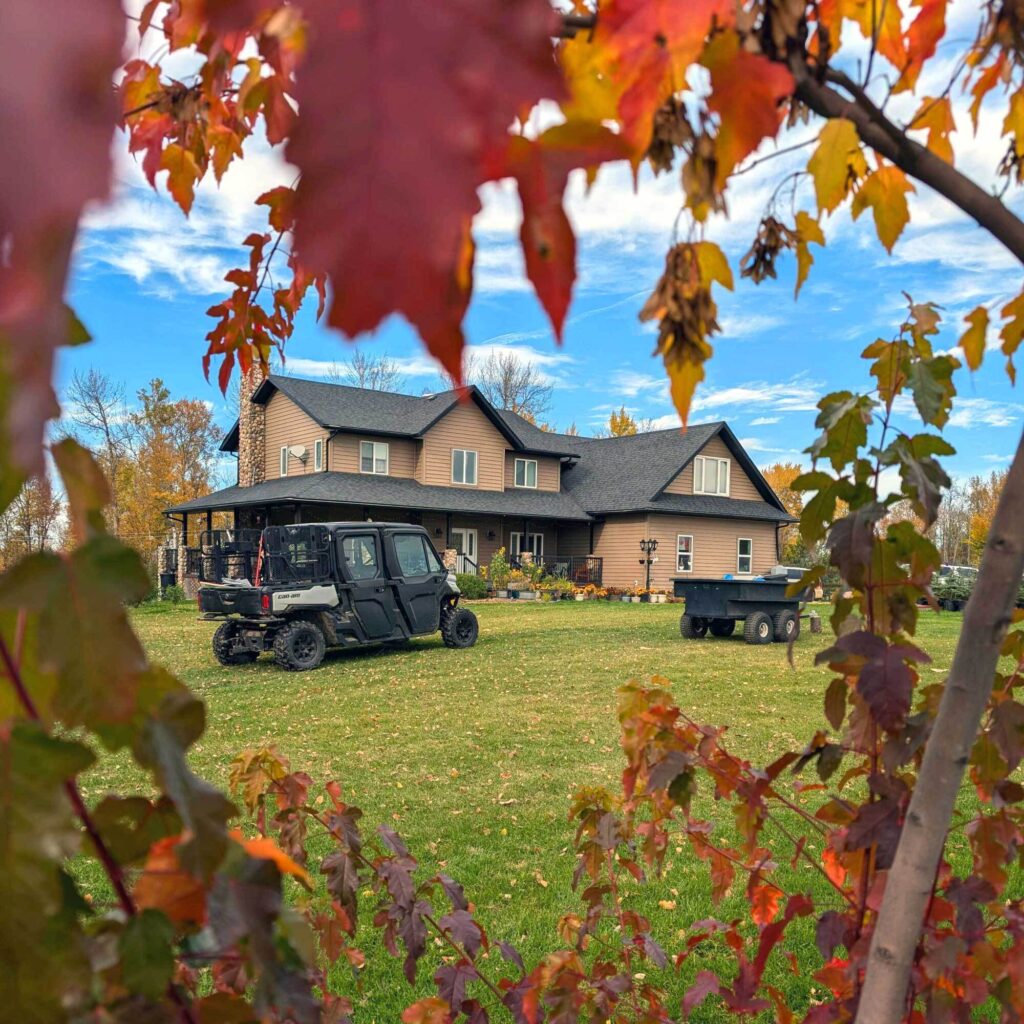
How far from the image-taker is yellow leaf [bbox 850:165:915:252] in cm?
120

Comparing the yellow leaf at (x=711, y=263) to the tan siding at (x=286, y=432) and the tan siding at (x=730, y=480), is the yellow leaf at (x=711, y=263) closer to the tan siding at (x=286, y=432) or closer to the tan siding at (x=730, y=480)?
the tan siding at (x=286, y=432)

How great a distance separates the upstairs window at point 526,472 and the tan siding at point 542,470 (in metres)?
0.13

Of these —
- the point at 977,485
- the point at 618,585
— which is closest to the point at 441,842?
the point at 618,585

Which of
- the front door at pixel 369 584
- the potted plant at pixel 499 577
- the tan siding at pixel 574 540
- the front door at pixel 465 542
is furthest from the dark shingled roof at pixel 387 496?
the front door at pixel 369 584

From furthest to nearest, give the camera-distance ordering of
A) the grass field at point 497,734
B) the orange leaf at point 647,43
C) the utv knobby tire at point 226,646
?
the utv knobby tire at point 226,646 < the grass field at point 497,734 < the orange leaf at point 647,43

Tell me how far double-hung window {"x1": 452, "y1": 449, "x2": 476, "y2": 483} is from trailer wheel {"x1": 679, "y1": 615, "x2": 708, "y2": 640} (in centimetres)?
1212

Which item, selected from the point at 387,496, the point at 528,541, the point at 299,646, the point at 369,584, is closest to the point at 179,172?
the point at 299,646

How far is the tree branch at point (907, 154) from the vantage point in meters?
0.84

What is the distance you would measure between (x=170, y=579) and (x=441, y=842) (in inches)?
870

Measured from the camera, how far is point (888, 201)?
120 cm

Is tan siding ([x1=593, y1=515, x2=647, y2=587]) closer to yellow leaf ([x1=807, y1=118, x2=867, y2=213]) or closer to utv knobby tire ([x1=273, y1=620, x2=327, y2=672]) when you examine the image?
utv knobby tire ([x1=273, y1=620, x2=327, y2=672])

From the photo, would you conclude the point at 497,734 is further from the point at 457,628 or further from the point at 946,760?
the point at 946,760

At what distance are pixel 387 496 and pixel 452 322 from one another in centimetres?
2209

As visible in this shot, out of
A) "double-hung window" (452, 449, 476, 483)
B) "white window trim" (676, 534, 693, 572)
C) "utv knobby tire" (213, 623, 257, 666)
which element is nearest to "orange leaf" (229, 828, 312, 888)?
"utv knobby tire" (213, 623, 257, 666)
